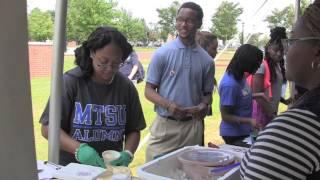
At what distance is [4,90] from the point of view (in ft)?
2.06

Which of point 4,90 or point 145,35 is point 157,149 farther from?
point 145,35

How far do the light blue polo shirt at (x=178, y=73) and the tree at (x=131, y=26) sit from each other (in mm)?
18896

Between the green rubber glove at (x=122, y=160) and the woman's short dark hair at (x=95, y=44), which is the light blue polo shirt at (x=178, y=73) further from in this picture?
the green rubber glove at (x=122, y=160)

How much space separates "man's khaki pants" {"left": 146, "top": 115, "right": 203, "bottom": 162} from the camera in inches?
124

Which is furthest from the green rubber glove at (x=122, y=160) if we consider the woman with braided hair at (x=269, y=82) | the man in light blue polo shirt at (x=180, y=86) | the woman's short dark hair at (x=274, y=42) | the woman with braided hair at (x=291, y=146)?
the woman's short dark hair at (x=274, y=42)

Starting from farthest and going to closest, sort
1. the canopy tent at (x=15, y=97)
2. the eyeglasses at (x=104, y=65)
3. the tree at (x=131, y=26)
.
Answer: the tree at (x=131, y=26), the eyeglasses at (x=104, y=65), the canopy tent at (x=15, y=97)

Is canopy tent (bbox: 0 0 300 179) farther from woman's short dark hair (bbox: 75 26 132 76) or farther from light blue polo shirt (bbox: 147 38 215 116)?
light blue polo shirt (bbox: 147 38 215 116)

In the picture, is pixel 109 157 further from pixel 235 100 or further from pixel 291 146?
pixel 235 100

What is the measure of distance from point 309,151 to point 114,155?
906 millimetres

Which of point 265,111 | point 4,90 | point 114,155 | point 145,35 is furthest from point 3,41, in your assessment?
point 145,35

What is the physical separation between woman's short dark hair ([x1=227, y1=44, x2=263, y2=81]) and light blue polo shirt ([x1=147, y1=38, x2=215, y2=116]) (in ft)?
0.90

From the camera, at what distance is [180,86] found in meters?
3.14

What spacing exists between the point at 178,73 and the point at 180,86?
106mm

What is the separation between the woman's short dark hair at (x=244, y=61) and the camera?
3.30m
